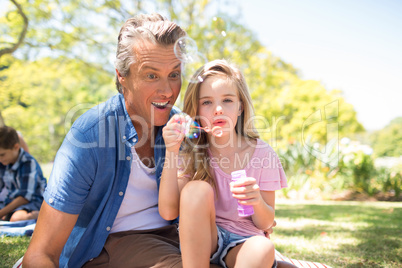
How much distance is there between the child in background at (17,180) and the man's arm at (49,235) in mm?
2265

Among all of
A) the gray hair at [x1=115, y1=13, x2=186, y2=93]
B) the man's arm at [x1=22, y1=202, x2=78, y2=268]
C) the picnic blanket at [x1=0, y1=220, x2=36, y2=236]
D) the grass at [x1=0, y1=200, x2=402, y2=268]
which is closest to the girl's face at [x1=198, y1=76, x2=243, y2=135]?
the gray hair at [x1=115, y1=13, x2=186, y2=93]

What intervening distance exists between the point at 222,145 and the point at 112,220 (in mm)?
807

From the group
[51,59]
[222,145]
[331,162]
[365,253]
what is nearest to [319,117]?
[331,162]

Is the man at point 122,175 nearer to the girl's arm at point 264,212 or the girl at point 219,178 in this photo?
the girl at point 219,178

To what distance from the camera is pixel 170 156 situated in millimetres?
1848

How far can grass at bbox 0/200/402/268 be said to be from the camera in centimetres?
283

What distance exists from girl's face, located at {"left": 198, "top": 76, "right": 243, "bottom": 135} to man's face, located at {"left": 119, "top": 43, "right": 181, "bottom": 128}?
18 cm

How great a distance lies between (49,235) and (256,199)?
106 cm

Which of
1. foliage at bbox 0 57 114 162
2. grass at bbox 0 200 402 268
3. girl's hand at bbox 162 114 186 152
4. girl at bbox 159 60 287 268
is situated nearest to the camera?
girl at bbox 159 60 287 268

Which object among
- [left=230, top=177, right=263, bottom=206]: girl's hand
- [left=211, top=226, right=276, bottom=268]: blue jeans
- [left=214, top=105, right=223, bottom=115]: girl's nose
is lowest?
[left=211, top=226, right=276, bottom=268]: blue jeans

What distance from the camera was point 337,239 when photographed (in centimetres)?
367

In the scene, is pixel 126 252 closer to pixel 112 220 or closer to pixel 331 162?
pixel 112 220

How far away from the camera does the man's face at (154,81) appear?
1968mm

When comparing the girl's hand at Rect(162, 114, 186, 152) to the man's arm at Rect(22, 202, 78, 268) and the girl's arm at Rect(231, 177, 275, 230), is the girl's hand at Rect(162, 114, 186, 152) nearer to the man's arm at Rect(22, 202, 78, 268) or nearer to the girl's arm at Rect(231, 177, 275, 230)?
the girl's arm at Rect(231, 177, 275, 230)
